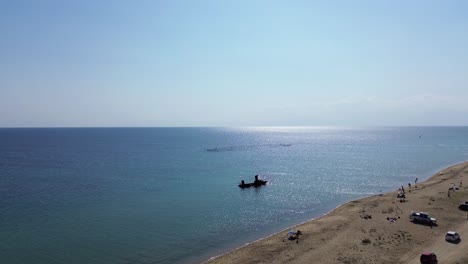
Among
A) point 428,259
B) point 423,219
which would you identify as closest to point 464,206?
point 423,219

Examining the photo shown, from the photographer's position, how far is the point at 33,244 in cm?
4150

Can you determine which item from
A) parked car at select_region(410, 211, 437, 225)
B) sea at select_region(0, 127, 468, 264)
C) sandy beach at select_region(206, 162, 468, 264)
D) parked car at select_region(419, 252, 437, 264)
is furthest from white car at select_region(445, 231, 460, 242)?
sea at select_region(0, 127, 468, 264)

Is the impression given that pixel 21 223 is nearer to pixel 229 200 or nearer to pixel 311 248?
pixel 229 200

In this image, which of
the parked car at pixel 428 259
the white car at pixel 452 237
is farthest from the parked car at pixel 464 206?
the parked car at pixel 428 259

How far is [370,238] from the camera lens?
40281mm

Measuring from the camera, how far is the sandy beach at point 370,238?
116ft

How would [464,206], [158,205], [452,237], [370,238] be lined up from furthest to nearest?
[158,205] < [464,206] < [370,238] < [452,237]

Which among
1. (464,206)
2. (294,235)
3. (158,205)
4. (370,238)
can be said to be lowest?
(158,205)

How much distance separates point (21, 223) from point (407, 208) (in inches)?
2279

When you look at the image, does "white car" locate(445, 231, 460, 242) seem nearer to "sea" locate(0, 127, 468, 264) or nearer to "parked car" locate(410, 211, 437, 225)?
"parked car" locate(410, 211, 437, 225)

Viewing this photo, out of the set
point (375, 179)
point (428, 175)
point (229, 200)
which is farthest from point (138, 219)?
point (428, 175)

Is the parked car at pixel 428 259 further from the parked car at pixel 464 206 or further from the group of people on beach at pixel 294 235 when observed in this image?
the parked car at pixel 464 206

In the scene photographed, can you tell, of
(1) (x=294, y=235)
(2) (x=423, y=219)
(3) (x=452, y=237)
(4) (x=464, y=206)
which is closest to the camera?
(3) (x=452, y=237)

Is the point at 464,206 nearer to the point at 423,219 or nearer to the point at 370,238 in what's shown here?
the point at 423,219
